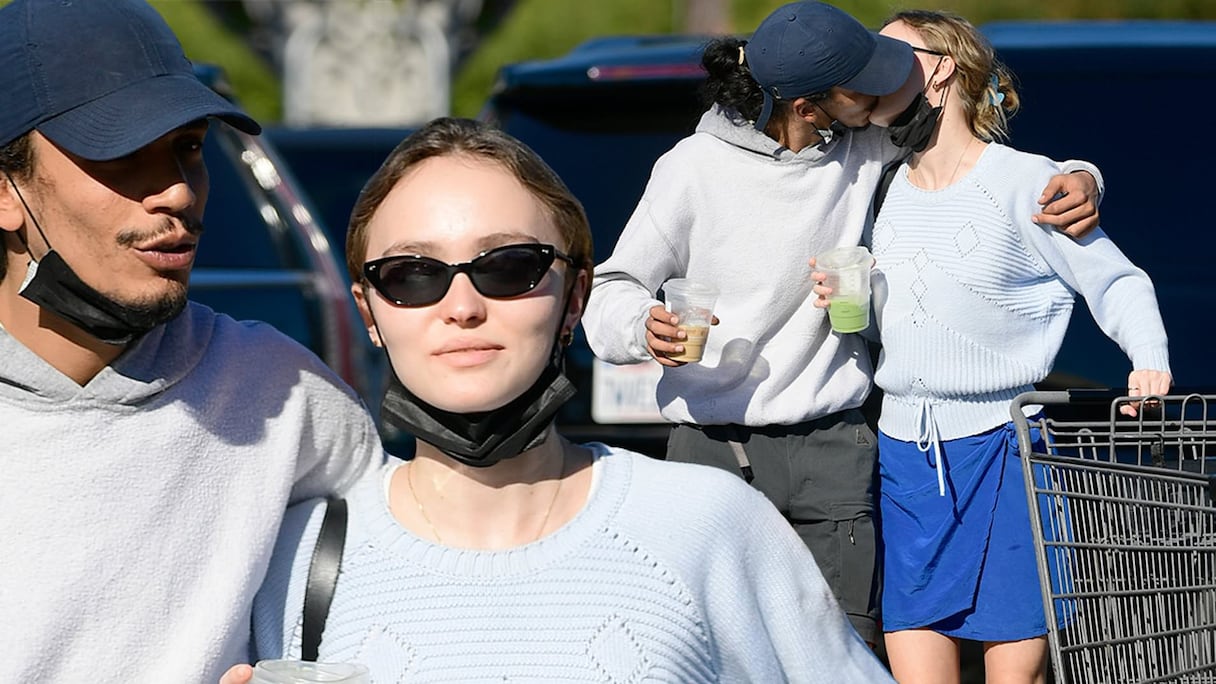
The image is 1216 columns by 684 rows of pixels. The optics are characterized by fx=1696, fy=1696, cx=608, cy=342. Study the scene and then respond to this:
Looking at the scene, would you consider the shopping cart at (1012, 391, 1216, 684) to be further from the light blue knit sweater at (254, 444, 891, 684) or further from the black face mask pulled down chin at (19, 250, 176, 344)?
the black face mask pulled down chin at (19, 250, 176, 344)

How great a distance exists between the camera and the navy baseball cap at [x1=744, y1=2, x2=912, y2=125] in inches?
111

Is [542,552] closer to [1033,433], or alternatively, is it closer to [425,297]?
[425,297]

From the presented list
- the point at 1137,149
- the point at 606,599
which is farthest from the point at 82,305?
the point at 1137,149

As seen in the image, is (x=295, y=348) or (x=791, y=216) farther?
(x=791, y=216)

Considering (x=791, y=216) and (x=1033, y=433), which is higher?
(x=791, y=216)

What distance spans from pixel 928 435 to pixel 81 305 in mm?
1489

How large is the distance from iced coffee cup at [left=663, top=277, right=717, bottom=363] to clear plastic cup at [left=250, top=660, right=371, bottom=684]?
2.87ft

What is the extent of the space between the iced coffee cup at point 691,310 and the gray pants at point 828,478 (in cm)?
27

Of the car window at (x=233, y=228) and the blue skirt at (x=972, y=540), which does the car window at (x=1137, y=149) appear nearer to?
the blue skirt at (x=972, y=540)

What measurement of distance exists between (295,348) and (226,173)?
11.1 ft

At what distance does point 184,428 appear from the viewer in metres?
2.58

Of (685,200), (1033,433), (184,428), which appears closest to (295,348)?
(184,428)

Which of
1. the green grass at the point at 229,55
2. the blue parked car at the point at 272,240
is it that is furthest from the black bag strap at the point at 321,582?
the green grass at the point at 229,55

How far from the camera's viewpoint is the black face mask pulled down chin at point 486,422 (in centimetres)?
241
